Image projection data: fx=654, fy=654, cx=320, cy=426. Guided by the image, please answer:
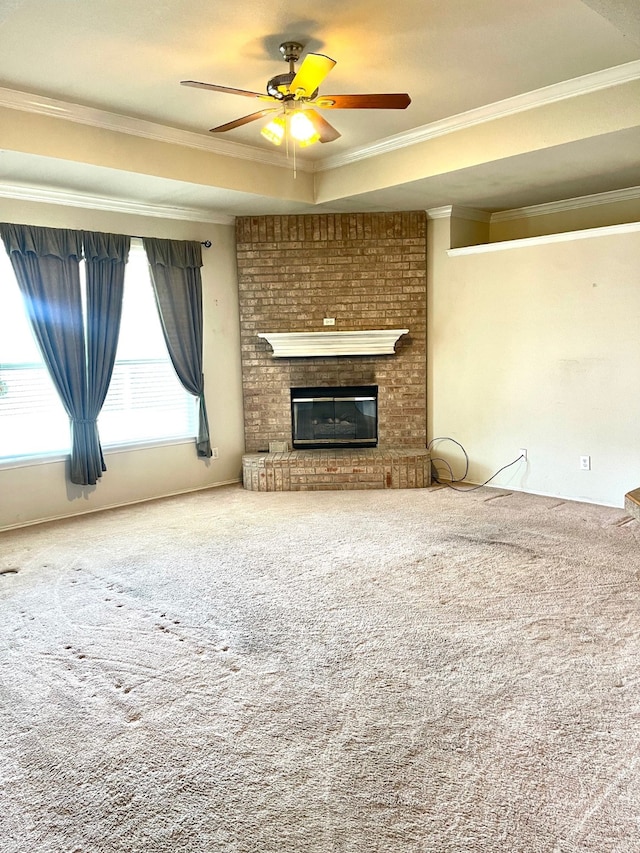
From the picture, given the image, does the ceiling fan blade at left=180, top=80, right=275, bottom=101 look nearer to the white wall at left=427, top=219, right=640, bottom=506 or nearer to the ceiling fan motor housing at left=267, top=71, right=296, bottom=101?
the ceiling fan motor housing at left=267, top=71, right=296, bottom=101

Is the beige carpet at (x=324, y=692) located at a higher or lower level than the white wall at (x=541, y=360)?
lower

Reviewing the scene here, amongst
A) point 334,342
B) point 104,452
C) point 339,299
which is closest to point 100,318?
point 104,452

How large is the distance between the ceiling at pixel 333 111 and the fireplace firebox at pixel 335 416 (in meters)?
1.69

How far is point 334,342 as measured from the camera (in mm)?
6031

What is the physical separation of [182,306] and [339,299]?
1.45 meters

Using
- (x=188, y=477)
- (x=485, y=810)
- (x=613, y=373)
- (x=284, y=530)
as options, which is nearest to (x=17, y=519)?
(x=188, y=477)

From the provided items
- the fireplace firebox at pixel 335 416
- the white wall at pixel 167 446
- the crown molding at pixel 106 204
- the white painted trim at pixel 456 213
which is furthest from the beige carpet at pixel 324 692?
the white painted trim at pixel 456 213

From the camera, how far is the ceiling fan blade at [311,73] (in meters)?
2.87

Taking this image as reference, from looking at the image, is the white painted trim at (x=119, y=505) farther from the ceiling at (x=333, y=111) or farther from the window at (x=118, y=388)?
the ceiling at (x=333, y=111)

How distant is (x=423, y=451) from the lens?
20.1ft

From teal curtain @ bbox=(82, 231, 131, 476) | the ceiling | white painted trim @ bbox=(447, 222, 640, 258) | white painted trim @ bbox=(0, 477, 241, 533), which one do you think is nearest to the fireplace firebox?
white painted trim @ bbox=(0, 477, 241, 533)

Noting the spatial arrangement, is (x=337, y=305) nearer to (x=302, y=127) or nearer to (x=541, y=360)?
(x=541, y=360)

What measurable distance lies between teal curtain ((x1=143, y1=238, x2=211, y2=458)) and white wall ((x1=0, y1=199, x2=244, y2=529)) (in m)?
0.11

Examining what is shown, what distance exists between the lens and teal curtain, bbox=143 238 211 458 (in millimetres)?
5672
